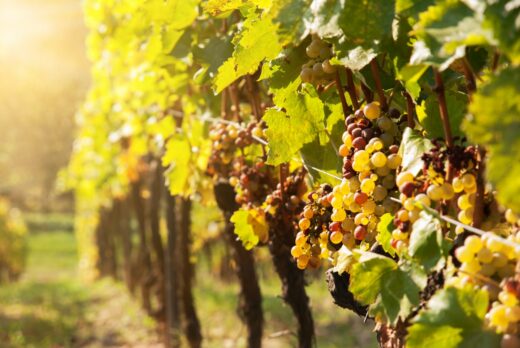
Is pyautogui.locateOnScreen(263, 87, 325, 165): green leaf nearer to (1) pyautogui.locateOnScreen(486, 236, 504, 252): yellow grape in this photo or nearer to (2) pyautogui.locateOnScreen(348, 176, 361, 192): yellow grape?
(2) pyautogui.locateOnScreen(348, 176, 361, 192): yellow grape

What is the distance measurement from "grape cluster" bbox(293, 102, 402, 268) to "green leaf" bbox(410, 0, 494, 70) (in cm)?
36

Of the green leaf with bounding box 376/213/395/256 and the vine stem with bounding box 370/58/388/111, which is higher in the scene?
the vine stem with bounding box 370/58/388/111

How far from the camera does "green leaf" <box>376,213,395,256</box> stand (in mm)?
1675

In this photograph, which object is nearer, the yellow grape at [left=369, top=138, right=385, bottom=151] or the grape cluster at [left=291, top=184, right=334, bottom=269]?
the yellow grape at [left=369, top=138, right=385, bottom=151]

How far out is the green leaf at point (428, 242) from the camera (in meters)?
1.41

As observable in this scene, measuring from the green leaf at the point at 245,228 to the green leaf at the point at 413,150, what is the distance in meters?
1.08

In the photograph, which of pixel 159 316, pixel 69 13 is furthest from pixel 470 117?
pixel 69 13

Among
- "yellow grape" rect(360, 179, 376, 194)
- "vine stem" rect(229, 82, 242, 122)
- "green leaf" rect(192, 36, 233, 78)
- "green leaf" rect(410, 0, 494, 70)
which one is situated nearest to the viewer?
"green leaf" rect(410, 0, 494, 70)

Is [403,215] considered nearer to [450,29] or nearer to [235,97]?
[450,29]

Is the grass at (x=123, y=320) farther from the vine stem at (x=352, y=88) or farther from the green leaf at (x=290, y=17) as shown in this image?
the green leaf at (x=290, y=17)

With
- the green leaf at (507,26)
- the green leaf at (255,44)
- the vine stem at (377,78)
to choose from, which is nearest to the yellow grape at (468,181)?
the green leaf at (507,26)

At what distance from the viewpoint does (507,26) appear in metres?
1.13

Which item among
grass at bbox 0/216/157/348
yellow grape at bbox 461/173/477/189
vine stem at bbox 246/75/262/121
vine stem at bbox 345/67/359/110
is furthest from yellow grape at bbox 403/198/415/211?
grass at bbox 0/216/157/348

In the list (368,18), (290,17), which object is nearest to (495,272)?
(368,18)
